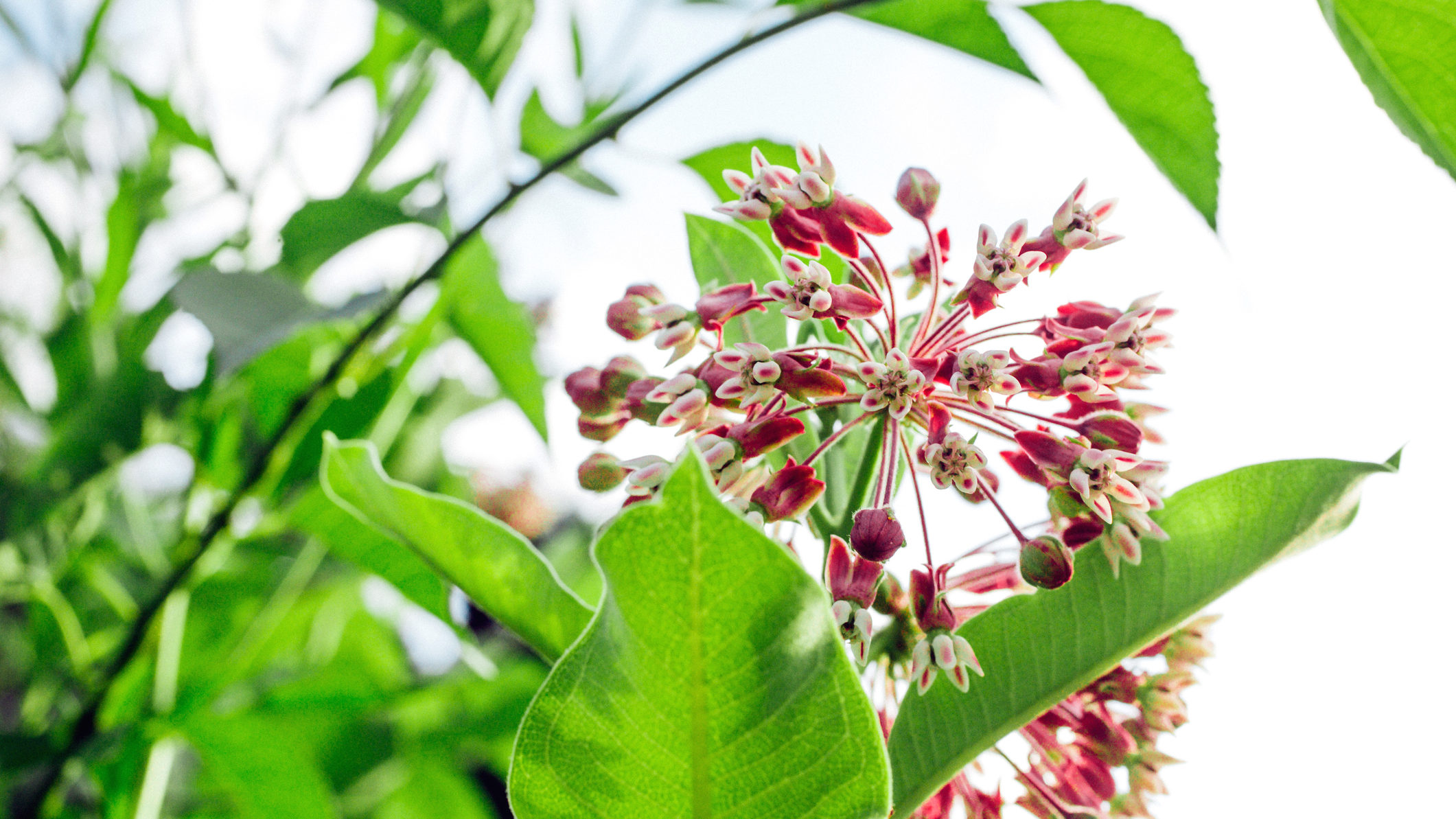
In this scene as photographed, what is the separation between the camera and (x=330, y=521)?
0.78 meters

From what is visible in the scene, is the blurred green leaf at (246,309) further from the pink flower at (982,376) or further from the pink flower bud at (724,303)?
the pink flower at (982,376)

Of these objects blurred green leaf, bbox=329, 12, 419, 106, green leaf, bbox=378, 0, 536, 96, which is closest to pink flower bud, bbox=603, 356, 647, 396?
green leaf, bbox=378, 0, 536, 96

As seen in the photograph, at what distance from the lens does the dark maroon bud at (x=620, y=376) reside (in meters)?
0.52

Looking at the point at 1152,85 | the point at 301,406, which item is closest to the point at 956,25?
the point at 1152,85

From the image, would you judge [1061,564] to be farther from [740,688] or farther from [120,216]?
[120,216]

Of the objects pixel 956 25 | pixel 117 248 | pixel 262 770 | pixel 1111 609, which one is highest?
pixel 117 248

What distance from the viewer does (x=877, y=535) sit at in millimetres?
401

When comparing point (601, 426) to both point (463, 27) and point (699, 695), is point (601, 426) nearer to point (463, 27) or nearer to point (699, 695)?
point (699, 695)

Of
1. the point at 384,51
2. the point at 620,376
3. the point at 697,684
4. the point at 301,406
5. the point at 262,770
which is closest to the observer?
the point at 697,684

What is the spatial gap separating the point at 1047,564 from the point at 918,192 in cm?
23

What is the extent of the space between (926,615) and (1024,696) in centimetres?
5

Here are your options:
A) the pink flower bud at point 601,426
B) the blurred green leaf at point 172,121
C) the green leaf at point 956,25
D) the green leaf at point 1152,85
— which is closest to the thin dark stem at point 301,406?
the green leaf at point 956,25

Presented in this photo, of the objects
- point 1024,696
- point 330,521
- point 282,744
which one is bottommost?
point 1024,696

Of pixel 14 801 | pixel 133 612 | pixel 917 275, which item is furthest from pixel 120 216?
pixel 917 275
